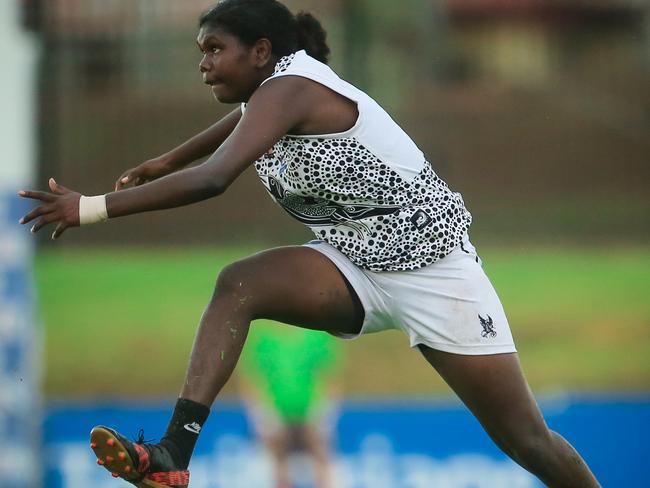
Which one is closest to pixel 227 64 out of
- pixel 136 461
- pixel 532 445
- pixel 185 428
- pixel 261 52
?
pixel 261 52

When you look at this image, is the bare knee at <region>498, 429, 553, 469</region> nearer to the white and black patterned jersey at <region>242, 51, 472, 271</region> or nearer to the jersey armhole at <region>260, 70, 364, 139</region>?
the white and black patterned jersey at <region>242, 51, 472, 271</region>

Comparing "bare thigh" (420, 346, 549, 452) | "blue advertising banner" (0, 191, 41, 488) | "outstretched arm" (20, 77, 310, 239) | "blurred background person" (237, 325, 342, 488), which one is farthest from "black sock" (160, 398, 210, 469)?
"blue advertising banner" (0, 191, 41, 488)

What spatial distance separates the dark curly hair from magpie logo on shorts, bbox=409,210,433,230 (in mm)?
608

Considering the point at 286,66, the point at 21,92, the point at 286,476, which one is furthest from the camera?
the point at 21,92

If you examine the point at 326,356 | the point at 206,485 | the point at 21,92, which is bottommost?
the point at 206,485

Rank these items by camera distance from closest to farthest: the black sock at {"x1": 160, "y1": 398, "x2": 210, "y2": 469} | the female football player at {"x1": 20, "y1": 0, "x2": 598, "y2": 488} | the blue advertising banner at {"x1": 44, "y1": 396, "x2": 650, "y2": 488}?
1. the black sock at {"x1": 160, "y1": 398, "x2": 210, "y2": 469}
2. the female football player at {"x1": 20, "y1": 0, "x2": 598, "y2": 488}
3. the blue advertising banner at {"x1": 44, "y1": 396, "x2": 650, "y2": 488}

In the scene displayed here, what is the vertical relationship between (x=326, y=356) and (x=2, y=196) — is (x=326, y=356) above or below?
below

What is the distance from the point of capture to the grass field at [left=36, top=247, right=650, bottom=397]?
9273 millimetres

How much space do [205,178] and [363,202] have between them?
58 centimetres

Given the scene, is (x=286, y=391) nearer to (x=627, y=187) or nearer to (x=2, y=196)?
(x=2, y=196)

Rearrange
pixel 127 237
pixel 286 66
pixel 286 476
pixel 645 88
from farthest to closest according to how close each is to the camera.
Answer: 1. pixel 645 88
2. pixel 127 237
3. pixel 286 476
4. pixel 286 66

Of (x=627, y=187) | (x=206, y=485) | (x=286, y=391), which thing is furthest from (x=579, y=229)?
(x=206, y=485)

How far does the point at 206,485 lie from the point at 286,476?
50 cm

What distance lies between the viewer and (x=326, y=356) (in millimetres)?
8680
